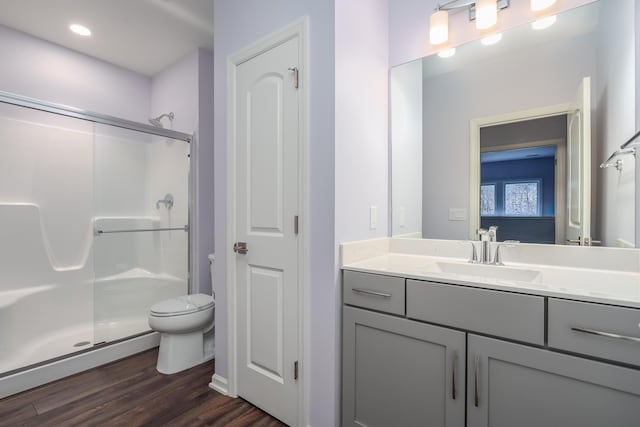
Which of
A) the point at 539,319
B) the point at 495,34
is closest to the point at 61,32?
the point at 495,34

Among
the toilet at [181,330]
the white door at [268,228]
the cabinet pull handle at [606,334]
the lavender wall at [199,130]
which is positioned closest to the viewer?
the cabinet pull handle at [606,334]

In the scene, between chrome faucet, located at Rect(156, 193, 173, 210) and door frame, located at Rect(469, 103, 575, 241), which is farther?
chrome faucet, located at Rect(156, 193, 173, 210)

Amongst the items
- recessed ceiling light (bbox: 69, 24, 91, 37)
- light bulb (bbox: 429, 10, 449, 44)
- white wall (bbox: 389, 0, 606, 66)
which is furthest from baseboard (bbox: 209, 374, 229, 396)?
recessed ceiling light (bbox: 69, 24, 91, 37)

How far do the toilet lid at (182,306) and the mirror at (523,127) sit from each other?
149 cm

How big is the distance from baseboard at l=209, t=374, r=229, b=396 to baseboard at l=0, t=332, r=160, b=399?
858 mm

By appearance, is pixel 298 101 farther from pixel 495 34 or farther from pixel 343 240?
pixel 495 34

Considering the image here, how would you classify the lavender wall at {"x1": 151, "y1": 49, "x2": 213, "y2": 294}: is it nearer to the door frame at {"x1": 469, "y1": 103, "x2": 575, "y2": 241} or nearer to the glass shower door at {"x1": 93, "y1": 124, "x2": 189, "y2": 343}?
the glass shower door at {"x1": 93, "y1": 124, "x2": 189, "y2": 343}

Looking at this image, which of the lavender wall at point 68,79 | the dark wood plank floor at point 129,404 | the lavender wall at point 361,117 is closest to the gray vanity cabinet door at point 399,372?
the lavender wall at point 361,117

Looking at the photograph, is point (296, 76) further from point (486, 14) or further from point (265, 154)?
point (486, 14)

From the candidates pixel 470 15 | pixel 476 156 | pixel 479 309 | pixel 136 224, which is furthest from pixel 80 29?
pixel 479 309

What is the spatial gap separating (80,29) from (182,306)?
2.33 meters

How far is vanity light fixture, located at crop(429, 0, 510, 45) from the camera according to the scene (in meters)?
1.38

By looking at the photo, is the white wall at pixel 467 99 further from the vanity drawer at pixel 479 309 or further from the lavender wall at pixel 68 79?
the lavender wall at pixel 68 79

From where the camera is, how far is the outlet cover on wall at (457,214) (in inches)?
61.9
